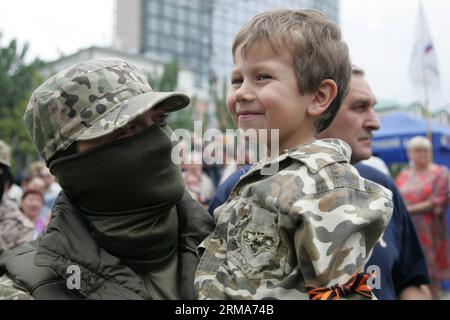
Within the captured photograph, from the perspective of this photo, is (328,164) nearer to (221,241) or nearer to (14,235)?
(221,241)

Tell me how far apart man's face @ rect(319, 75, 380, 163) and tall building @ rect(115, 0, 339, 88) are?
61059mm

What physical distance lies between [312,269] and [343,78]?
2.27ft

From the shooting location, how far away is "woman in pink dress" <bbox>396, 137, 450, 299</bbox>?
6.45 meters

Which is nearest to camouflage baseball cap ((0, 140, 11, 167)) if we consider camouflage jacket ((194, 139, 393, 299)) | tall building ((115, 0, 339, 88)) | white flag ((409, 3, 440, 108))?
camouflage jacket ((194, 139, 393, 299))

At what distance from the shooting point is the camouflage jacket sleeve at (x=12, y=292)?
1592 mm

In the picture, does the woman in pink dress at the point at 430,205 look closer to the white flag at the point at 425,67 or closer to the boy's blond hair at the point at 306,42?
the white flag at the point at 425,67

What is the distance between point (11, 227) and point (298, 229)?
127 inches

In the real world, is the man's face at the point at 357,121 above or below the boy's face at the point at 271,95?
below

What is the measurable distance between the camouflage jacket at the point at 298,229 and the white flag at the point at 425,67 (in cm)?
712

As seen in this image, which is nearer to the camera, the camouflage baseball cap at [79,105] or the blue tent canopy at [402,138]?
the camouflage baseball cap at [79,105]

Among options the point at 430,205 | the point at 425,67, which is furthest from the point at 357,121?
the point at 425,67

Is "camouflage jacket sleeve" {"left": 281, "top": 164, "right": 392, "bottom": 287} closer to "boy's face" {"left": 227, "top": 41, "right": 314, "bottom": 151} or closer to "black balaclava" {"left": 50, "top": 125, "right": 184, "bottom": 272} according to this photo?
"boy's face" {"left": 227, "top": 41, "right": 314, "bottom": 151}

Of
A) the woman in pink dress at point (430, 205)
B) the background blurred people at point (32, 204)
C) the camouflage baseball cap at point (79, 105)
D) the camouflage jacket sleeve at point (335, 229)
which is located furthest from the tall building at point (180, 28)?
the camouflage jacket sleeve at point (335, 229)

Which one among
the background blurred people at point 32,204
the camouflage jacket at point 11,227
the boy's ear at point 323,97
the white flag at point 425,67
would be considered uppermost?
the boy's ear at point 323,97
